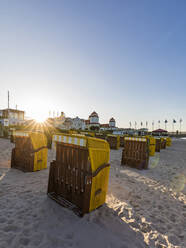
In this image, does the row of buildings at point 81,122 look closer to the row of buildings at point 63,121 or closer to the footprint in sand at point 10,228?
the row of buildings at point 63,121

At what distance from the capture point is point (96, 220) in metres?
2.67

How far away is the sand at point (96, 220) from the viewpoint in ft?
7.09

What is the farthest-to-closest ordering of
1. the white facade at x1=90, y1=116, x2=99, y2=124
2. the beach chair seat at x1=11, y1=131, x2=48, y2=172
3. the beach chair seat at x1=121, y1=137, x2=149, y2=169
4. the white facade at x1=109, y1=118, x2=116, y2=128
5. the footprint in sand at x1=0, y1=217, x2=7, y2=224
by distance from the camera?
the white facade at x1=109, y1=118, x2=116, y2=128 → the white facade at x1=90, y1=116, x2=99, y2=124 → the beach chair seat at x1=121, y1=137, x2=149, y2=169 → the beach chair seat at x1=11, y1=131, x2=48, y2=172 → the footprint in sand at x1=0, y1=217, x2=7, y2=224

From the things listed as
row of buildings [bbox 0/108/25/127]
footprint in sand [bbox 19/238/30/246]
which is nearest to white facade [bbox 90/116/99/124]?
row of buildings [bbox 0/108/25/127]

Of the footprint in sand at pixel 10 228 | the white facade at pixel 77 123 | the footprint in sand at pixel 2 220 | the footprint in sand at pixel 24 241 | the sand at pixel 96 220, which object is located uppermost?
the white facade at pixel 77 123

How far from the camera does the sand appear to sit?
216 centimetres

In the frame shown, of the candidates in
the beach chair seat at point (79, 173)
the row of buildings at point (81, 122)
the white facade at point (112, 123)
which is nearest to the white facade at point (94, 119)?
the row of buildings at point (81, 122)

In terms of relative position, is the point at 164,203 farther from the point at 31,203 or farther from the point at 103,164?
the point at 31,203

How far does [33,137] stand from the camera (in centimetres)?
549

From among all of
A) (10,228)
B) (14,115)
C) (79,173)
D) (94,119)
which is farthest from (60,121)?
(10,228)

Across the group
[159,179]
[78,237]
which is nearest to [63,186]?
[78,237]

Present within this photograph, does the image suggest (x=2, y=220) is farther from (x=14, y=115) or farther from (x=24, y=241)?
(x=14, y=115)

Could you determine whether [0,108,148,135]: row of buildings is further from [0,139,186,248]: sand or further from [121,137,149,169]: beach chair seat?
[0,139,186,248]: sand

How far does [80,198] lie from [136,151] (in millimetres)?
5083
